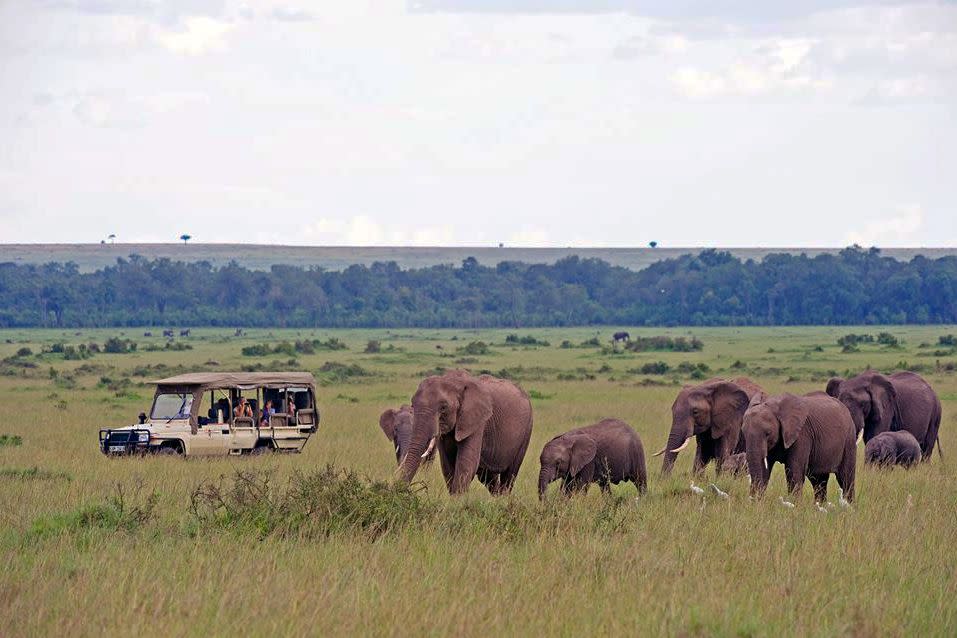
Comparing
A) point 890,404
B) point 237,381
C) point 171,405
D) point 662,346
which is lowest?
point 662,346

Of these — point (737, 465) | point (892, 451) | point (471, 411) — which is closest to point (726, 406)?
point (737, 465)

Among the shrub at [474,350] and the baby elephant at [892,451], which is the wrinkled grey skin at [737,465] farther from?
the shrub at [474,350]

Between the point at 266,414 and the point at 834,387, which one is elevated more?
the point at 834,387

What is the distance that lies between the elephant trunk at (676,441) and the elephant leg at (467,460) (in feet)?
11.2

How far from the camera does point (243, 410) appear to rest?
2284cm

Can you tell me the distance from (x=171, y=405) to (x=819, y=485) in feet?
30.9

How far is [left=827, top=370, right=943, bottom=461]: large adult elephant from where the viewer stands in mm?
22766

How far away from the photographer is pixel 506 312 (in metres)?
141

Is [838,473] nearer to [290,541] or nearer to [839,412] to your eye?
[839,412]

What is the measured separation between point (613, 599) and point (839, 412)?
23.7 ft

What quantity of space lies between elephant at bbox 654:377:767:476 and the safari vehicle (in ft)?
18.7

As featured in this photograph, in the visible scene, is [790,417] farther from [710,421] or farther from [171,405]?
[171,405]

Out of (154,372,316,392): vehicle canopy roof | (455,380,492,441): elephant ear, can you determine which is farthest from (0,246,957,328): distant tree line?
(455,380,492,441): elephant ear

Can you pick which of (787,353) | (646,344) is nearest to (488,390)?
(787,353)
